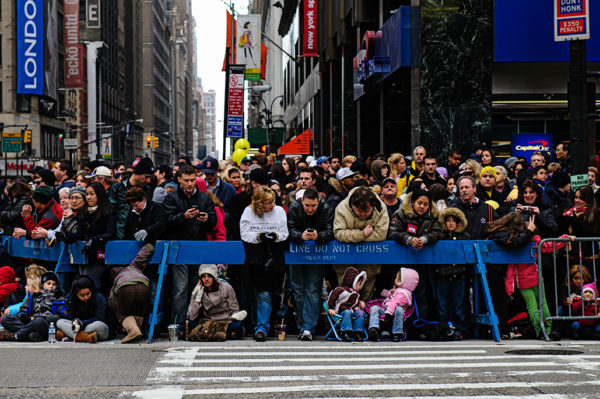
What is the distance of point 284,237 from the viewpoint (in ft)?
32.6

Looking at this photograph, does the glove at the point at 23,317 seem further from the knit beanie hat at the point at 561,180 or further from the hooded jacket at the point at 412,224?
the knit beanie hat at the point at 561,180

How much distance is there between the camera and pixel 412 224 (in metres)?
10.1

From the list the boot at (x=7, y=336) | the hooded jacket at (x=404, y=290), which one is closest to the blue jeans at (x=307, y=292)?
the hooded jacket at (x=404, y=290)

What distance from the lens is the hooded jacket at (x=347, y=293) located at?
391 inches

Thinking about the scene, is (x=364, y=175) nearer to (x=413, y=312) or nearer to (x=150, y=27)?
(x=413, y=312)

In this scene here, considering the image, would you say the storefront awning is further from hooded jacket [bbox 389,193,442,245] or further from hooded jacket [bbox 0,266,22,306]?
hooded jacket [bbox 389,193,442,245]

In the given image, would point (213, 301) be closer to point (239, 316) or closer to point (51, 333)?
point (239, 316)

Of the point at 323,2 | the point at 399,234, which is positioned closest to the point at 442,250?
the point at 399,234

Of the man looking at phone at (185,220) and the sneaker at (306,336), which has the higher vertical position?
the man looking at phone at (185,220)

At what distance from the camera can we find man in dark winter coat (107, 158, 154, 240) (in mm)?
10500

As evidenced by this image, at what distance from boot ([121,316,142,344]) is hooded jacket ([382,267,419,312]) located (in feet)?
9.74

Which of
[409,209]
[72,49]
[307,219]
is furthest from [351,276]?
[72,49]

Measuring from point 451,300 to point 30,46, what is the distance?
64.4 meters

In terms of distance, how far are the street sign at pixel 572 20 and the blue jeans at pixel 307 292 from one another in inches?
195
